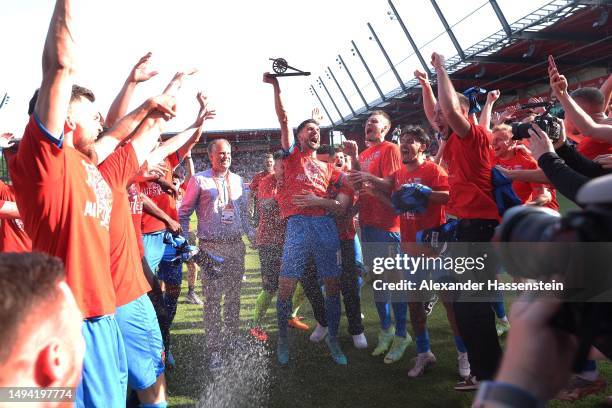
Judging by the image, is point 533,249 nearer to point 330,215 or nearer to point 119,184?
point 119,184

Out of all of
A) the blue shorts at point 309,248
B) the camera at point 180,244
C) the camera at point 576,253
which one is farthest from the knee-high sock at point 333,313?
the camera at point 576,253

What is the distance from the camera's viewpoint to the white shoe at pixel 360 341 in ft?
17.3

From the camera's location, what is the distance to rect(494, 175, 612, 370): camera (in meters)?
0.72

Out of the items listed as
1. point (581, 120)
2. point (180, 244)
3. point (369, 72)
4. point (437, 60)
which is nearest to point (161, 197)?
point (180, 244)

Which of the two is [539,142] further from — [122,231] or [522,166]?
[522,166]

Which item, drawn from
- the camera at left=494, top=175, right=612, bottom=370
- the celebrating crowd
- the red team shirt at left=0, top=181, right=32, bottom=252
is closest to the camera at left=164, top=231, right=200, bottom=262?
the celebrating crowd

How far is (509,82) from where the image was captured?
23.4 meters

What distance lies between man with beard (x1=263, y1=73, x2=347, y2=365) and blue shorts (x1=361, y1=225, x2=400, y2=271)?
53 cm

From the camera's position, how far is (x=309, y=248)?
5004 mm

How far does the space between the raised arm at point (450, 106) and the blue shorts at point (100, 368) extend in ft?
8.13

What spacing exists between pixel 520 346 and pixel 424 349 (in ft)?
13.1

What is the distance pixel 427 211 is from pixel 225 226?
2.14 meters

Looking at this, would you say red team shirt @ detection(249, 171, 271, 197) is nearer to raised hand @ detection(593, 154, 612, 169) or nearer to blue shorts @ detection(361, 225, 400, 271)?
blue shorts @ detection(361, 225, 400, 271)

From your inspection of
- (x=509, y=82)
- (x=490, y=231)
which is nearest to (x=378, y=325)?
(x=490, y=231)
